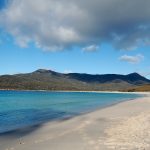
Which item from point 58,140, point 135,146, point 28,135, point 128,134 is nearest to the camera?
point 135,146

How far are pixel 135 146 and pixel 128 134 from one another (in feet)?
11.5

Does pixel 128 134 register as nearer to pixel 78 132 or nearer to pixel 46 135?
pixel 78 132

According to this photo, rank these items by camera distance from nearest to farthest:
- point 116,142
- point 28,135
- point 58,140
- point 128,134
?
1. point 116,142
2. point 58,140
3. point 128,134
4. point 28,135

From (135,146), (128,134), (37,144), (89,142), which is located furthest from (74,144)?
(128,134)

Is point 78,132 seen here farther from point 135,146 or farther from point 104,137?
point 135,146

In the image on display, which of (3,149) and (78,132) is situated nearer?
(3,149)

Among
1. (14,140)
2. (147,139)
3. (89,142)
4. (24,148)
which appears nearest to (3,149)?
(24,148)

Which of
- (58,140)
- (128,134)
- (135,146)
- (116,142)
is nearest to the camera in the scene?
(135,146)

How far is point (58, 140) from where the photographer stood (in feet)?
56.1

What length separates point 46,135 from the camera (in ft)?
63.3

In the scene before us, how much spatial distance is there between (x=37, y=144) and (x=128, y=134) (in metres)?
5.50

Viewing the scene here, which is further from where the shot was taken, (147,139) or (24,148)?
(147,139)

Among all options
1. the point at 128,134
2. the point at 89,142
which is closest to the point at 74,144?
the point at 89,142

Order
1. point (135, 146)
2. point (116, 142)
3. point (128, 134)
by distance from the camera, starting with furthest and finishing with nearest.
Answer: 1. point (128, 134)
2. point (116, 142)
3. point (135, 146)
